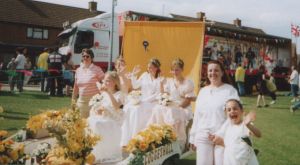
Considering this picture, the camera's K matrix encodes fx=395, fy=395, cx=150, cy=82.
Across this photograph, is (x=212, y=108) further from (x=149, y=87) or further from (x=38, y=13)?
(x=38, y=13)

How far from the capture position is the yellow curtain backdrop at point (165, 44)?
9.95 metres

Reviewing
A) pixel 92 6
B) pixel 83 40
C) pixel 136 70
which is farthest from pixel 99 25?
pixel 92 6

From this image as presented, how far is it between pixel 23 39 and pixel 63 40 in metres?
21.0

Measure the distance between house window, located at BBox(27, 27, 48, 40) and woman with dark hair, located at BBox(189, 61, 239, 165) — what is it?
39.9 meters

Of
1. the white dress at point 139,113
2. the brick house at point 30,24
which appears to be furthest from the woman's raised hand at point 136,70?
the brick house at point 30,24

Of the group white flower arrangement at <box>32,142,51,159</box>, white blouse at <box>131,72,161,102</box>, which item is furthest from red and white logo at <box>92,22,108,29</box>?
white flower arrangement at <box>32,142,51,159</box>

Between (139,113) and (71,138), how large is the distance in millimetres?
2980

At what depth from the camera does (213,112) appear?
4.84m

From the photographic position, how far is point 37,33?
141ft

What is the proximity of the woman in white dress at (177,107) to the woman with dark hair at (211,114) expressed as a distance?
6.27 ft

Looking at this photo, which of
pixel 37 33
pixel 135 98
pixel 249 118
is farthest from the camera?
pixel 37 33

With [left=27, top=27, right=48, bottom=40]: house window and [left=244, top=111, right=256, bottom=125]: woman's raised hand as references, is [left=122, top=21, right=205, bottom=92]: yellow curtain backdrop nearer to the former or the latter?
[left=244, top=111, right=256, bottom=125]: woman's raised hand

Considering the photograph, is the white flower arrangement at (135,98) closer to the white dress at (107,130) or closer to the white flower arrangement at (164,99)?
the white dress at (107,130)

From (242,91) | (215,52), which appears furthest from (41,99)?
(242,91)
